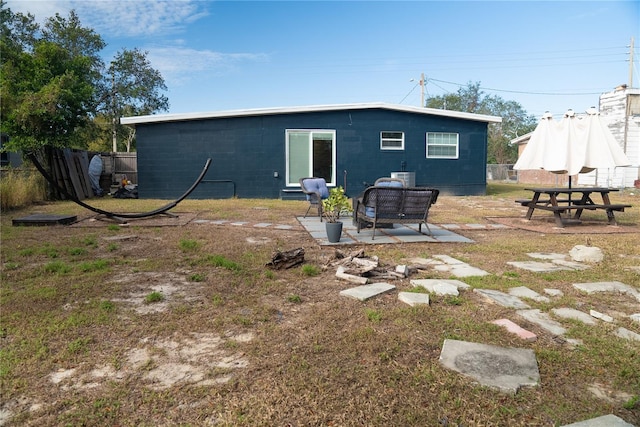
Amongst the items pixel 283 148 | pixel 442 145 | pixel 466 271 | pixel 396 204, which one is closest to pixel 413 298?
pixel 466 271

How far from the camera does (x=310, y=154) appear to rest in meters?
12.8

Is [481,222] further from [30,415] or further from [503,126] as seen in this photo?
[503,126]

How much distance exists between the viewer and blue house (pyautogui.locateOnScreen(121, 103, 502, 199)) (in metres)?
12.4

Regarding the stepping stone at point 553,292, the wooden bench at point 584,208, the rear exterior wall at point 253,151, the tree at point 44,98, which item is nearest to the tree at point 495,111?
the rear exterior wall at point 253,151

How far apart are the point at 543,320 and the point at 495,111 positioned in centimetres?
4727

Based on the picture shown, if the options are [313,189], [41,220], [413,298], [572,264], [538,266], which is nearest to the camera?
[413,298]

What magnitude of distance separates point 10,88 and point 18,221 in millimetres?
7493

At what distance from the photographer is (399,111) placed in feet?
43.0

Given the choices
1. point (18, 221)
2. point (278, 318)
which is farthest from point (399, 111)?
point (278, 318)

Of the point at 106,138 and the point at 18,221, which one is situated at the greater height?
the point at 106,138

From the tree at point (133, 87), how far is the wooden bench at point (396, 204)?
26401mm

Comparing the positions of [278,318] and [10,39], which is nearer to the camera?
[278,318]

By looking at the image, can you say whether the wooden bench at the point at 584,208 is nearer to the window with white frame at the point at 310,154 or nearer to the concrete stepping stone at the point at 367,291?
the concrete stepping stone at the point at 367,291

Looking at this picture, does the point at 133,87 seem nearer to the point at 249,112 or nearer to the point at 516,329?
the point at 249,112
